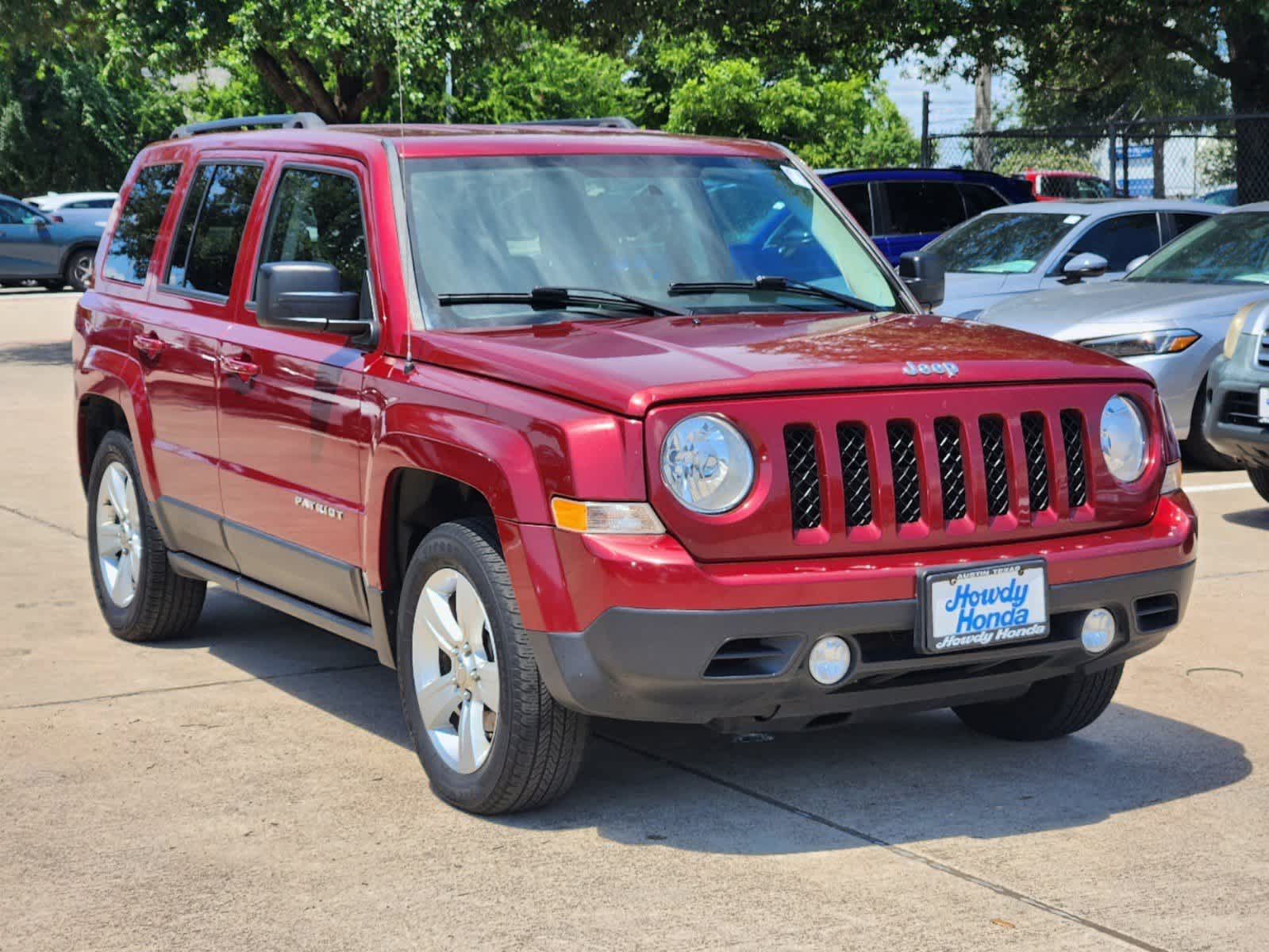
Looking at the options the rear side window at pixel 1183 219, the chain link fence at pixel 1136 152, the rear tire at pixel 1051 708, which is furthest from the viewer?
the chain link fence at pixel 1136 152

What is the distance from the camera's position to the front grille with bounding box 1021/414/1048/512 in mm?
4809

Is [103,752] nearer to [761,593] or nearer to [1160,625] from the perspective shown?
[761,593]

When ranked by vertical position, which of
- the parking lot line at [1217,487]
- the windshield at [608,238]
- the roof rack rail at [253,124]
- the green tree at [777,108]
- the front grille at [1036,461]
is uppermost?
the green tree at [777,108]

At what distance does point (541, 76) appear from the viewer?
43250 mm

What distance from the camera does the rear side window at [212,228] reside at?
6254 millimetres

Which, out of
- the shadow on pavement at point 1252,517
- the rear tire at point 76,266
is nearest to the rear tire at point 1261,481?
the shadow on pavement at point 1252,517

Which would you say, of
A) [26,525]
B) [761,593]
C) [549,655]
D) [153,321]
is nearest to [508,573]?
[549,655]

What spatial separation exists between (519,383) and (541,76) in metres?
39.6

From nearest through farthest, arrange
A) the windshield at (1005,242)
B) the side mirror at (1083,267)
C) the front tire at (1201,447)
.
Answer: the front tire at (1201,447) < the side mirror at (1083,267) < the windshield at (1005,242)

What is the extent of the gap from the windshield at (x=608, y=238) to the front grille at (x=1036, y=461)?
1.00 meters

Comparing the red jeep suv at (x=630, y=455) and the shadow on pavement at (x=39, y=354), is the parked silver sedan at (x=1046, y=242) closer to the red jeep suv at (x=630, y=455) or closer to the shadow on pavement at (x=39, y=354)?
the red jeep suv at (x=630, y=455)

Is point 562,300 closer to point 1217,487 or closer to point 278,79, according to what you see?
point 1217,487

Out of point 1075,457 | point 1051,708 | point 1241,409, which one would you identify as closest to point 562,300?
point 1075,457

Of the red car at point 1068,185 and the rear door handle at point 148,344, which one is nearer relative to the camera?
the rear door handle at point 148,344
